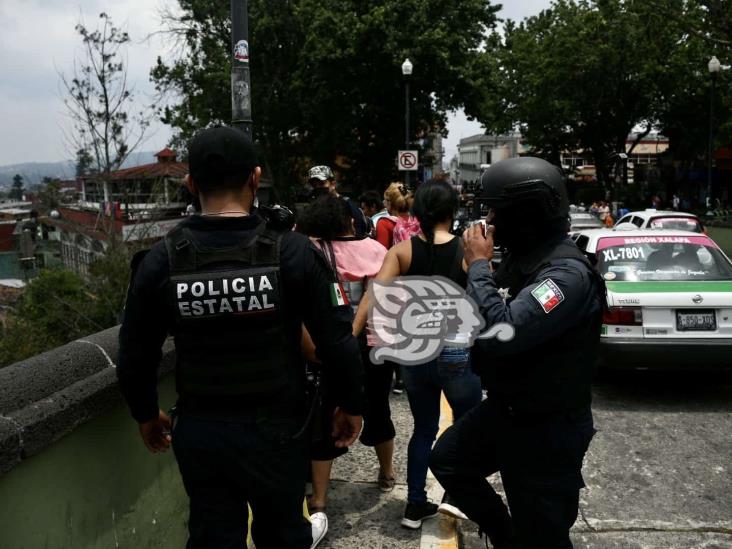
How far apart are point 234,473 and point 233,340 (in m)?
0.42

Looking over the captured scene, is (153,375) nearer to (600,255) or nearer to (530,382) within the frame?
(530,382)

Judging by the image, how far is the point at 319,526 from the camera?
369 centimetres

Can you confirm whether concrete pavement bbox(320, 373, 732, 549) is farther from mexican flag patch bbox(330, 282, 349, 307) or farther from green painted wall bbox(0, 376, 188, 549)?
mexican flag patch bbox(330, 282, 349, 307)

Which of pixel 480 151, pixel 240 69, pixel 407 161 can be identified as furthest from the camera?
pixel 480 151

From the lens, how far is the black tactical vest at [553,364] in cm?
259

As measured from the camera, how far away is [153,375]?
2412 millimetres

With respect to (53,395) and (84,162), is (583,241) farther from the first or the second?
(84,162)

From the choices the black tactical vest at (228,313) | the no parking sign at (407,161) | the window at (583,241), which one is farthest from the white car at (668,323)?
the no parking sign at (407,161)

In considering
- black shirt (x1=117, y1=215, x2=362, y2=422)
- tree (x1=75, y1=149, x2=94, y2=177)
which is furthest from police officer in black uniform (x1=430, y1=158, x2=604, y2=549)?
tree (x1=75, y1=149, x2=94, y2=177)

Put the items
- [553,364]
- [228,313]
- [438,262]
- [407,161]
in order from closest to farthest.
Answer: [228,313] < [553,364] < [438,262] < [407,161]

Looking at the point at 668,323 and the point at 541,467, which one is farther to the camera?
the point at 668,323

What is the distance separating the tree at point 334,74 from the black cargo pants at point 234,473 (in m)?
27.3

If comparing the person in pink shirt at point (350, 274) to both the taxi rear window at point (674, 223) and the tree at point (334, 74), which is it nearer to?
the taxi rear window at point (674, 223)

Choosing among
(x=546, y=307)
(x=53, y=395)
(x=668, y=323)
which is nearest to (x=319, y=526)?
(x=53, y=395)
